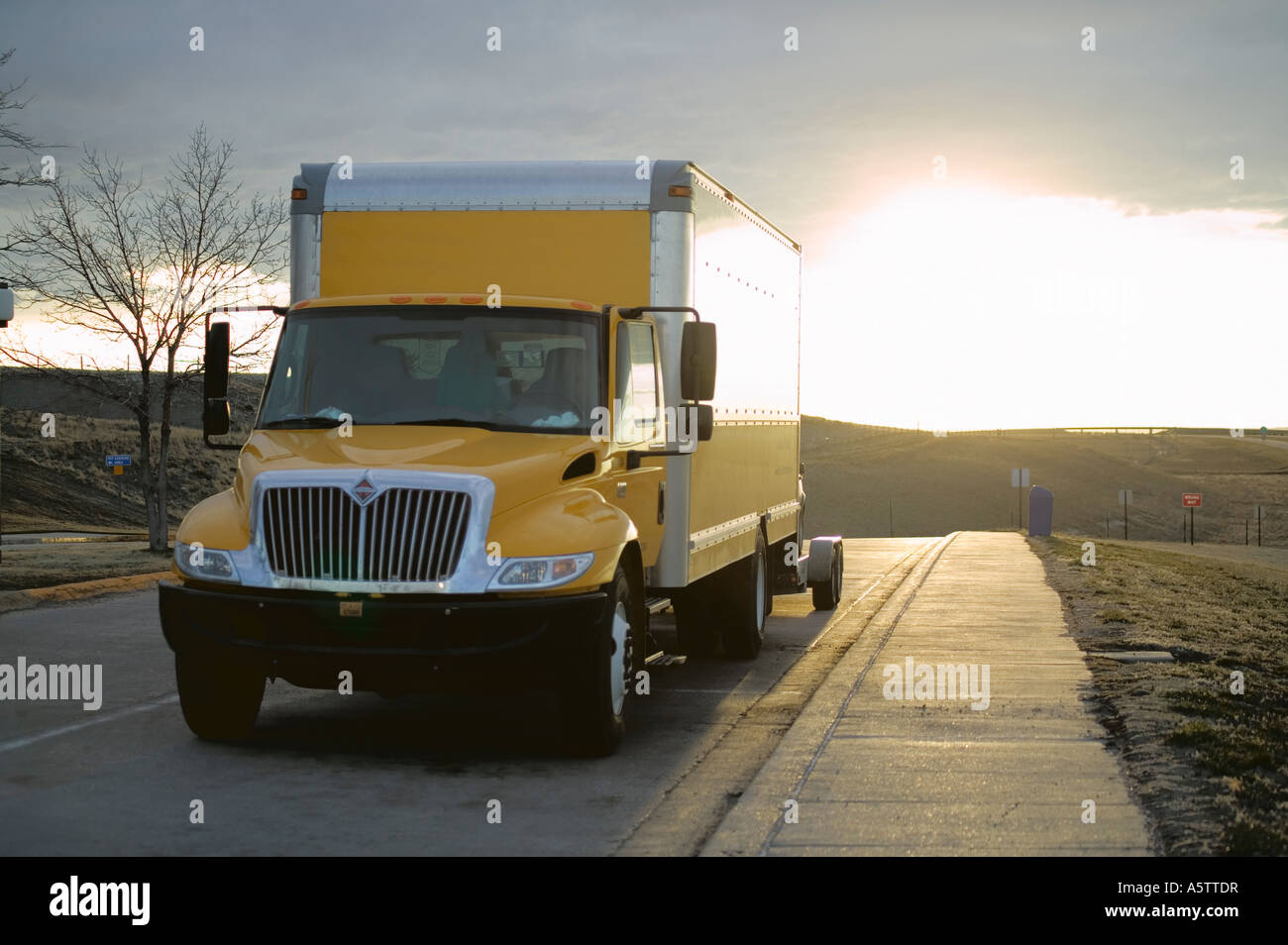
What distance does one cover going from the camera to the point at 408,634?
28.2 ft

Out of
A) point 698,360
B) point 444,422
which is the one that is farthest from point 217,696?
point 698,360

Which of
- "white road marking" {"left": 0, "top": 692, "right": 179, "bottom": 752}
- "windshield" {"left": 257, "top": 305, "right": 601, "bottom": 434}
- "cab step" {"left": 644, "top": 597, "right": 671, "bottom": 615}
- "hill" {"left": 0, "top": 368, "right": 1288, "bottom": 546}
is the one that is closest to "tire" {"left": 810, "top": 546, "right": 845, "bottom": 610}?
"cab step" {"left": 644, "top": 597, "right": 671, "bottom": 615}

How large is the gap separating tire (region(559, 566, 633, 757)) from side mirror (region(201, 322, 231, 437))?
2.88m

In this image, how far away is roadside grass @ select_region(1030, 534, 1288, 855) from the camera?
733 cm

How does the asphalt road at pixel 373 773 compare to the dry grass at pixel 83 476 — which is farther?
the dry grass at pixel 83 476

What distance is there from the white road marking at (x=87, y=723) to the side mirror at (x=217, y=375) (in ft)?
6.53

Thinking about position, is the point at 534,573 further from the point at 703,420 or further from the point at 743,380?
the point at 743,380

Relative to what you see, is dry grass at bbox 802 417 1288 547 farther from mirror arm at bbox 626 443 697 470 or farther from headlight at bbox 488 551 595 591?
headlight at bbox 488 551 595 591

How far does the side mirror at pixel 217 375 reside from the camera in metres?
10.3

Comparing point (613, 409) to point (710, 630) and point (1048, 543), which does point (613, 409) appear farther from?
point (1048, 543)

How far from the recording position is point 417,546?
8680 millimetres

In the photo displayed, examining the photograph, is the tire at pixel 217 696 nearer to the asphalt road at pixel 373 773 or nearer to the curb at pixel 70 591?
the asphalt road at pixel 373 773

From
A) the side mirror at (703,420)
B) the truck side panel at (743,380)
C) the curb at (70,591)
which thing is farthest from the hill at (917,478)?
the side mirror at (703,420)

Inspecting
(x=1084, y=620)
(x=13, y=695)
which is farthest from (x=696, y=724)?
(x=1084, y=620)
